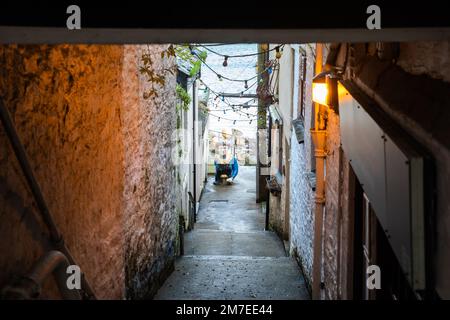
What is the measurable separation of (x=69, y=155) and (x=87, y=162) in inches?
19.2

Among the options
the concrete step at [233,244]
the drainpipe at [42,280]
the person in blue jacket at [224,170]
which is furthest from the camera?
the person in blue jacket at [224,170]

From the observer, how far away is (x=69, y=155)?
4.35 metres

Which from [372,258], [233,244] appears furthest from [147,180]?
[233,244]

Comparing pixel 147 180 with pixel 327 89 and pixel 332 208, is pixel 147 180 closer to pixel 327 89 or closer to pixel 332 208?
pixel 332 208

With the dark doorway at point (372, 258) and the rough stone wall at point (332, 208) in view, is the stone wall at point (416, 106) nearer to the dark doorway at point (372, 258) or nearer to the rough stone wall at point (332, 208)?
the dark doorway at point (372, 258)

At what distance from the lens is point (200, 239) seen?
47.5 ft

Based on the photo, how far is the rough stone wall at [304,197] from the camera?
8.73 metres

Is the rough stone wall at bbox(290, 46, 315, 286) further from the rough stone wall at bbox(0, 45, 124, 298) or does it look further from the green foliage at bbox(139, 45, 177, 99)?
the rough stone wall at bbox(0, 45, 124, 298)

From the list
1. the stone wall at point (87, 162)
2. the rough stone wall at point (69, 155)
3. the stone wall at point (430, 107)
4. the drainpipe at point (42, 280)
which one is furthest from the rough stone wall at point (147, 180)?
the stone wall at point (430, 107)

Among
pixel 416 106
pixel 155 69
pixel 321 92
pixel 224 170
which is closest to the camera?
pixel 416 106

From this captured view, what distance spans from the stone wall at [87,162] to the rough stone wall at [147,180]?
2 centimetres

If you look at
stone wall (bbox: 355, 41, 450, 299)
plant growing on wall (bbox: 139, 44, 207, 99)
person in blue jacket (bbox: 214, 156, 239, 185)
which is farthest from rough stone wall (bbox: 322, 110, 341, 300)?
A: person in blue jacket (bbox: 214, 156, 239, 185)

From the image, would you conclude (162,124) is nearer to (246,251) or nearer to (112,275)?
(112,275)
